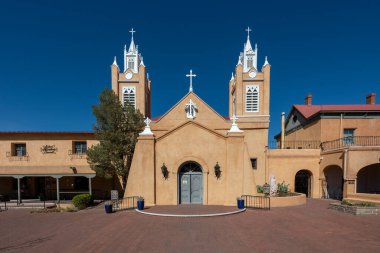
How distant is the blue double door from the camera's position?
15.4 metres

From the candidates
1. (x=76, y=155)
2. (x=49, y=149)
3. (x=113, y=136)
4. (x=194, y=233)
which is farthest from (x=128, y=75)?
(x=194, y=233)

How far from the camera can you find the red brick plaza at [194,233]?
7.98 meters

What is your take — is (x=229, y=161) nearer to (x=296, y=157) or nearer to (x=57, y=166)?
(x=296, y=157)

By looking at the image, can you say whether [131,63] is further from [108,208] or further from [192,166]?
[108,208]

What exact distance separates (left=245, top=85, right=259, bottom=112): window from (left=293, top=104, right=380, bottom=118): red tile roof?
6.15 meters

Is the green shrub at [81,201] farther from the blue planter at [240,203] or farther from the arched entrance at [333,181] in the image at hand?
the arched entrance at [333,181]

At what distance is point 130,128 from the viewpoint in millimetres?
17969

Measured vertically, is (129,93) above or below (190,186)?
above

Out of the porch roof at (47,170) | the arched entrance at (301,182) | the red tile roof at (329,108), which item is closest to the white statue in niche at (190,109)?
the porch roof at (47,170)

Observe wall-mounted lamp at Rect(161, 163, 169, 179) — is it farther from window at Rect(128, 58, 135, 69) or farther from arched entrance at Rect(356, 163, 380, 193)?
window at Rect(128, 58, 135, 69)

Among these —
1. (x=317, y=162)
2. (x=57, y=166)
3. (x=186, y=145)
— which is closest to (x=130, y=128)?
(x=186, y=145)

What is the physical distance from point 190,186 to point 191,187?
0.40ft

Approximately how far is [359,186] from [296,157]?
22.2 ft

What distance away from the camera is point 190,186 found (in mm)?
15414
